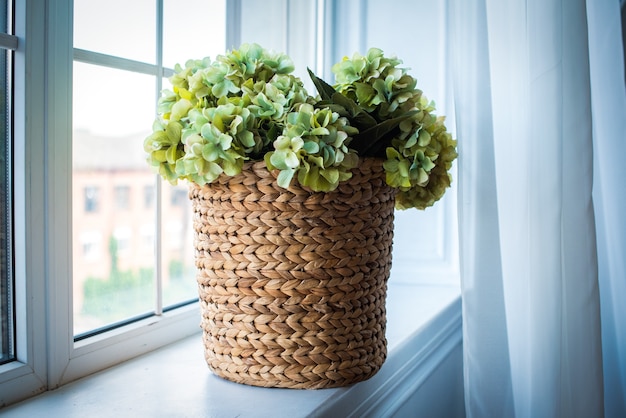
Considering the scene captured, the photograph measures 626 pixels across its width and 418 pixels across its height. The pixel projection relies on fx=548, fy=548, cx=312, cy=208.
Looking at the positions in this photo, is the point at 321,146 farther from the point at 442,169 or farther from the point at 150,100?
the point at 150,100

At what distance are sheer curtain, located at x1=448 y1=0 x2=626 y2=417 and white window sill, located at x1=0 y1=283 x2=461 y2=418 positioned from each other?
0.15m

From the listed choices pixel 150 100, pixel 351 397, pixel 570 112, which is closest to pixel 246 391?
pixel 351 397

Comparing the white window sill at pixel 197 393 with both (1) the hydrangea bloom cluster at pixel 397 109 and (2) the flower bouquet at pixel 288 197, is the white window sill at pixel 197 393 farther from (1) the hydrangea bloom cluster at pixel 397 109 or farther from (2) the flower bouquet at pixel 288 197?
(1) the hydrangea bloom cluster at pixel 397 109

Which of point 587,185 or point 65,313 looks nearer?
point 65,313

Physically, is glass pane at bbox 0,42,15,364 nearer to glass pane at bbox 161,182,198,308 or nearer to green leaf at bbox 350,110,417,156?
glass pane at bbox 161,182,198,308

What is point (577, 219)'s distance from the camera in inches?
33.1

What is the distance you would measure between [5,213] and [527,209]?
745 mm

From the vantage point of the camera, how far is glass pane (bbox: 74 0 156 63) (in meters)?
0.78

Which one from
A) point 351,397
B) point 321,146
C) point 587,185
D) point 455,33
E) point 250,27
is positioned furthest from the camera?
point 250,27

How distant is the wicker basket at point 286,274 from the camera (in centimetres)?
65

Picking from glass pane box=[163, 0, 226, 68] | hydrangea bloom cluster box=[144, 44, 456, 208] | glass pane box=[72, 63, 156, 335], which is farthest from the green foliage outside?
glass pane box=[163, 0, 226, 68]

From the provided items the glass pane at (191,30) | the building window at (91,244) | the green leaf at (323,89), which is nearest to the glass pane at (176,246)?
the building window at (91,244)

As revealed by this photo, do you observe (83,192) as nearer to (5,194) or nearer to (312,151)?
(5,194)

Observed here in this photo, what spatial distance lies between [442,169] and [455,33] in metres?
0.28
